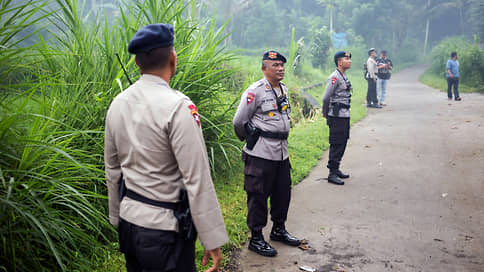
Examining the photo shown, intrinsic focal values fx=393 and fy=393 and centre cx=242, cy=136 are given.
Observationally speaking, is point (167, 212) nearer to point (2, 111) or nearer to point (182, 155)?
point (182, 155)

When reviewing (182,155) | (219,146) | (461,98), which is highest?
(182,155)

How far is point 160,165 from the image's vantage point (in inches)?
75.2

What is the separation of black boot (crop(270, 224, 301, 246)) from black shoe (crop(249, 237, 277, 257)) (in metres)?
0.23

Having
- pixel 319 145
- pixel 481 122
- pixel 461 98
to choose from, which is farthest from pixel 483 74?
pixel 319 145

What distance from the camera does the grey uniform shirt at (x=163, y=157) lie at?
1.85 meters

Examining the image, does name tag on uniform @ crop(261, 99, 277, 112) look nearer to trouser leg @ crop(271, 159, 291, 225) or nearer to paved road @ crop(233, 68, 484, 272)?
trouser leg @ crop(271, 159, 291, 225)

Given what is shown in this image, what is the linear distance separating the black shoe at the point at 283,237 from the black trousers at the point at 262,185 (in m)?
0.28

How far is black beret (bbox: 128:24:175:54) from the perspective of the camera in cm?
189

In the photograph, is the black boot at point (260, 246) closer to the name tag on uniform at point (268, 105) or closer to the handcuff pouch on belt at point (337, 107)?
the name tag on uniform at point (268, 105)

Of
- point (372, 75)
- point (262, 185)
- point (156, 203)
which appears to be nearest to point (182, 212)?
point (156, 203)

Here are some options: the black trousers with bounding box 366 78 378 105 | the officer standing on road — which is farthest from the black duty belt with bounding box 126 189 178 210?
the black trousers with bounding box 366 78 378 105

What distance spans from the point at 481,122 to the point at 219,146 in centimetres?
812

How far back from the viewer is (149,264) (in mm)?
1915

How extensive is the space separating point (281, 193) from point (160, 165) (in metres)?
2.24
